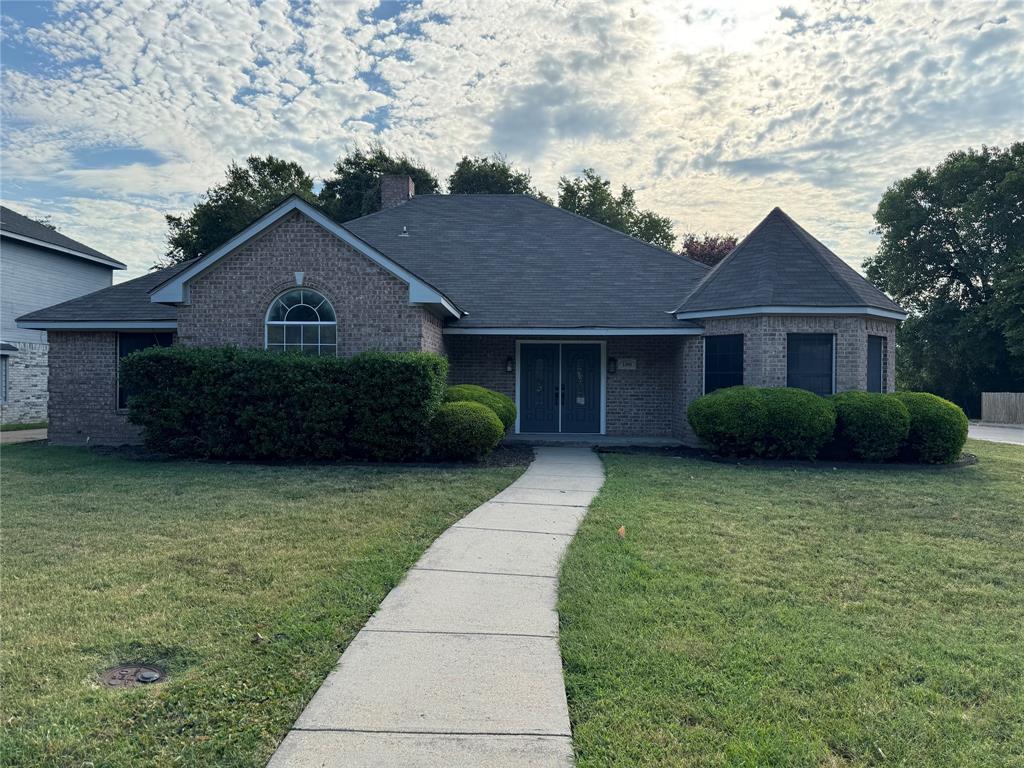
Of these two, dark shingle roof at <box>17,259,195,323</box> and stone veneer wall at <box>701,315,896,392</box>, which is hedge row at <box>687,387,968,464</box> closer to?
stone veneer wall at <box>701,315,896,392</box>

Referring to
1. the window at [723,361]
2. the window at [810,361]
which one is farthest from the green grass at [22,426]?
the window at [810,361]

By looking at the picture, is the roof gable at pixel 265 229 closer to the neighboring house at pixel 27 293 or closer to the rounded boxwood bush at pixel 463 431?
the rounded boxwood bush at pixel 463 431

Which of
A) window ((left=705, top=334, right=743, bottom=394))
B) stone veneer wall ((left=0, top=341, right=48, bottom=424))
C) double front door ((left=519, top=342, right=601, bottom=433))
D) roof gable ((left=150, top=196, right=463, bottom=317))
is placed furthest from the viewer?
stone veneer wall ((left=0, top=341, right=48, bottom=424))

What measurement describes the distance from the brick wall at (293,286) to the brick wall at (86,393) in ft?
11.6

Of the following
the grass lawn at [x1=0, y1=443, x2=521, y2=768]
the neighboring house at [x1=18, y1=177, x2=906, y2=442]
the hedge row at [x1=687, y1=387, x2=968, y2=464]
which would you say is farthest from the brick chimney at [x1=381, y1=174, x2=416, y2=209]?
the grass lawn at [x1=0, y1=443, x2=521, y2=768]

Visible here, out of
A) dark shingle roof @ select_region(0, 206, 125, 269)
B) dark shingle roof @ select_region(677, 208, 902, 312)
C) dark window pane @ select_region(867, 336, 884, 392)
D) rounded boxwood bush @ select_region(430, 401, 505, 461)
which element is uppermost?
dark shingle roof @ select_region(0, 206, 125, 269)

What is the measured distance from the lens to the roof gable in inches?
488

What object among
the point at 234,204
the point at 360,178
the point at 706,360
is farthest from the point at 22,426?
the point at 706,360

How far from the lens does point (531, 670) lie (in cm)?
362

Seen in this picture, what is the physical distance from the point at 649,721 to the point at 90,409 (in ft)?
52.1

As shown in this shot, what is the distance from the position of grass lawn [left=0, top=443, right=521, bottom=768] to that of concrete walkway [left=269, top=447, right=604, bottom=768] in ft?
0.64

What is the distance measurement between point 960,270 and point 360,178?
32.2 m

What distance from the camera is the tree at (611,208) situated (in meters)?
34.0

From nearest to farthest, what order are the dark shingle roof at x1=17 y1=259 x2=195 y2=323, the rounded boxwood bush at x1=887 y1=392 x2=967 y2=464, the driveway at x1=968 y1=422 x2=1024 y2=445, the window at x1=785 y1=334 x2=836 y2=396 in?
1. the rounded boxwood bush at x1=887 y1=392 x2=967 y2=464
2. the window at x1=785 y1=334 x2=836 y2=396
3. the dark shingle roof at x1=17 y1=259 x2=195 y2=323
4. the driveway at x1=968 y1=422 x2=1024 y2=445
